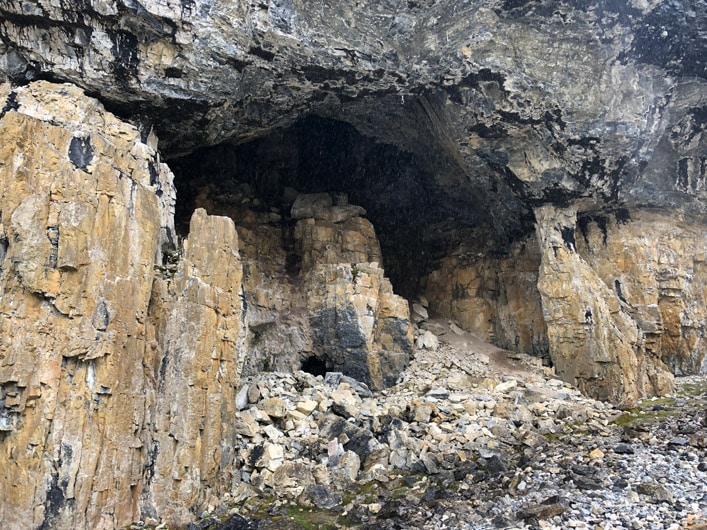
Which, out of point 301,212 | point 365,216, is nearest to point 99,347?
point 301,212

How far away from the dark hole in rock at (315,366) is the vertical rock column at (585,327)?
917 cm

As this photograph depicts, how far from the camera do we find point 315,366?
66.8 ft

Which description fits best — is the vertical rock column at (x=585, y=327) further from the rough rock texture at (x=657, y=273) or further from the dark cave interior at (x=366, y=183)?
the dark cave interior at (x=366, y=183)

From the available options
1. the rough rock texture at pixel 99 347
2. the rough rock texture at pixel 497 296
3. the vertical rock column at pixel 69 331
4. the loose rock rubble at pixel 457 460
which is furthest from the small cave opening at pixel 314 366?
the vertical rock column at pixel 69 331

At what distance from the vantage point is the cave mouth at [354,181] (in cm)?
2377

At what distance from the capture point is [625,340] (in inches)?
798

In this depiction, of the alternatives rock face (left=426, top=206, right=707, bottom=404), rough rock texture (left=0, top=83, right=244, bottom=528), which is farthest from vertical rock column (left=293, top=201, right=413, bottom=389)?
rough rock texture (left=0, top=83, right=244, bottom=528)

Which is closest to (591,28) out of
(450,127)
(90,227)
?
(450,127)

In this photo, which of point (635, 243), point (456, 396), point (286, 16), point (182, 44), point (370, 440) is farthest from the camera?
point (635, 243)

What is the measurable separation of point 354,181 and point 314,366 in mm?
10879

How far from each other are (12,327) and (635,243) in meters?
23.8

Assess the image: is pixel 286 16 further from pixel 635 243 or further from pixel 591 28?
pixel 635 243

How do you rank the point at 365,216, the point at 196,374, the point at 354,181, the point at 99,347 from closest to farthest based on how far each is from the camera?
the point at 99,347 → the point at 196,374 → the point at 365,216 → the point at 354,181

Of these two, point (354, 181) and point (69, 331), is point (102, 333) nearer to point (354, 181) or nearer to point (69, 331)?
point (69, 331)
